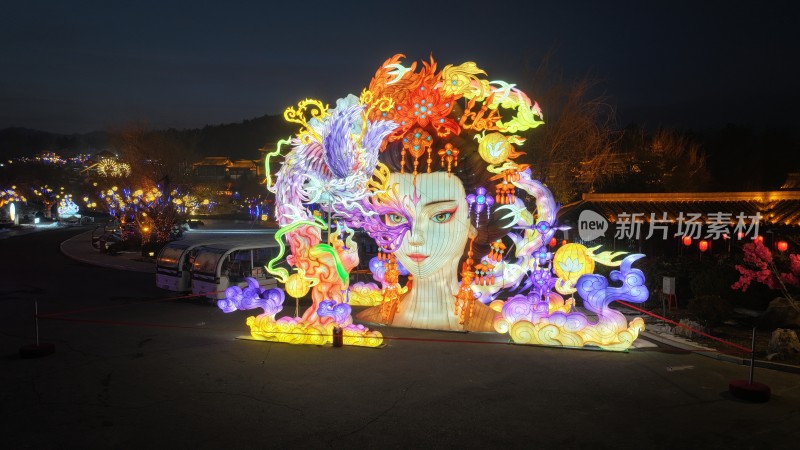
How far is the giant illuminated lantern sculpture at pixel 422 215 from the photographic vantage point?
1035cm

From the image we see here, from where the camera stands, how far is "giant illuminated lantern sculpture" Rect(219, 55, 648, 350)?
408 inches

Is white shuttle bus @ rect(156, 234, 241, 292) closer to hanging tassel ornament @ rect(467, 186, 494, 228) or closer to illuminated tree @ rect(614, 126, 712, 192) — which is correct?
hanging tassel ornament @ rect(467, 186, 494, 228)

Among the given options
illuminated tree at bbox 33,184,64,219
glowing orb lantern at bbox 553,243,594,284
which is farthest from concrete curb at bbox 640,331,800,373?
illuminated tree at bbox 33,184,64,219

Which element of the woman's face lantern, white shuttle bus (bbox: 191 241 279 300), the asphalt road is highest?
the woman's face lantern

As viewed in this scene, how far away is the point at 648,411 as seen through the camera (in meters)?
7.14

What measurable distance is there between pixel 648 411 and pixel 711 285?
325 inches

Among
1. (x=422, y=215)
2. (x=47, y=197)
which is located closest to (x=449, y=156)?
(x=422, y=215)

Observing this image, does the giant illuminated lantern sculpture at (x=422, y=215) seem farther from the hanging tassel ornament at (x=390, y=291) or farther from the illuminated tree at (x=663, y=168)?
the illuminated tree at (x=663, y=168)

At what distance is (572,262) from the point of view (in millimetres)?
10727

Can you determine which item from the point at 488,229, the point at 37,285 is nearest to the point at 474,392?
the point at 488,229

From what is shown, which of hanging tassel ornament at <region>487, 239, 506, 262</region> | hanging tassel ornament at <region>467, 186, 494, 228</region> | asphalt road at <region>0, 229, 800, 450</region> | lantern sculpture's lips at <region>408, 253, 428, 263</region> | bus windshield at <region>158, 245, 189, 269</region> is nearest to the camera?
asphalt road at <region>0, 229, 800, 450</region>

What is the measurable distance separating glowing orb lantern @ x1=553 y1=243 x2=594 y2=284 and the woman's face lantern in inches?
71.8

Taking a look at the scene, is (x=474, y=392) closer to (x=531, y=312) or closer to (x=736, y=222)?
(x=531, y=312)

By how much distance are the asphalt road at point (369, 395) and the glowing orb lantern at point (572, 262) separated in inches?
62.5
